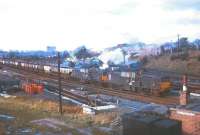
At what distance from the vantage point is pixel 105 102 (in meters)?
28.6

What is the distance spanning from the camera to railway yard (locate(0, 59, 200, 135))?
1712 cm

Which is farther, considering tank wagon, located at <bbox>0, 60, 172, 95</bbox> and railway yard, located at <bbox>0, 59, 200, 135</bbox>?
tank wagon, located at <bbox>0, 60, 172, 95</bbox>

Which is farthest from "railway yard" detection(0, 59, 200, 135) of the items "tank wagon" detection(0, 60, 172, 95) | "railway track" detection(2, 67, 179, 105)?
"tank wagon" detection(0, 60, 172, 95)

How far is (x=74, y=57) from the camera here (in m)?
84.2

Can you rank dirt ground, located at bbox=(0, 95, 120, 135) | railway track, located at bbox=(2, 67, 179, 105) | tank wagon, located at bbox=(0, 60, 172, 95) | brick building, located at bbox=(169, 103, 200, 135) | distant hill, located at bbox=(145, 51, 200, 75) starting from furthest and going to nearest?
distant hill, located at bbox=(145, 51, 200, 75) < tank wagon, located at bbox=(0, 60, 172, 95) < railway track, located at bbox=(2, 67, 179, 105) < dirt ground, located at bbox=(0, 95, 120, 135) < brick building, located at bbox=(169, 103, 200, 135)

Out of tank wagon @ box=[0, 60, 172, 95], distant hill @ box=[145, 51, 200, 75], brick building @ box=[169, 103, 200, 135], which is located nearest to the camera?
brick building @ box=[169, 103, 200, 135]

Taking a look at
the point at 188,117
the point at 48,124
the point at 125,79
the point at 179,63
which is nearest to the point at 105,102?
the point at 125,79

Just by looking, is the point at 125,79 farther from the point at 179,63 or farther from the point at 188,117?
the point at 179,63

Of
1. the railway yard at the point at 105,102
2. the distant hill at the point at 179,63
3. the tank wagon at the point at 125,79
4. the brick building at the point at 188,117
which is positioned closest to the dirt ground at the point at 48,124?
the railway yard at the point at 105,102

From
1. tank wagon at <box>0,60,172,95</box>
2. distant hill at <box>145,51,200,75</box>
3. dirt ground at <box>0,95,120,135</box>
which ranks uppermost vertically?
distant hill at <box>145,51,200,75</box>

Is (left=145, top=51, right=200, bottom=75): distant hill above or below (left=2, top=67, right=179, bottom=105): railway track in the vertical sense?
above

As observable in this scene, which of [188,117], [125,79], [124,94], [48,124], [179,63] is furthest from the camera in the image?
[179,63]

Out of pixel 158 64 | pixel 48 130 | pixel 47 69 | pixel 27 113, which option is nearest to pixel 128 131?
pixel 48 130

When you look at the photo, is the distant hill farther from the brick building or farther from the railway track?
the brick building
